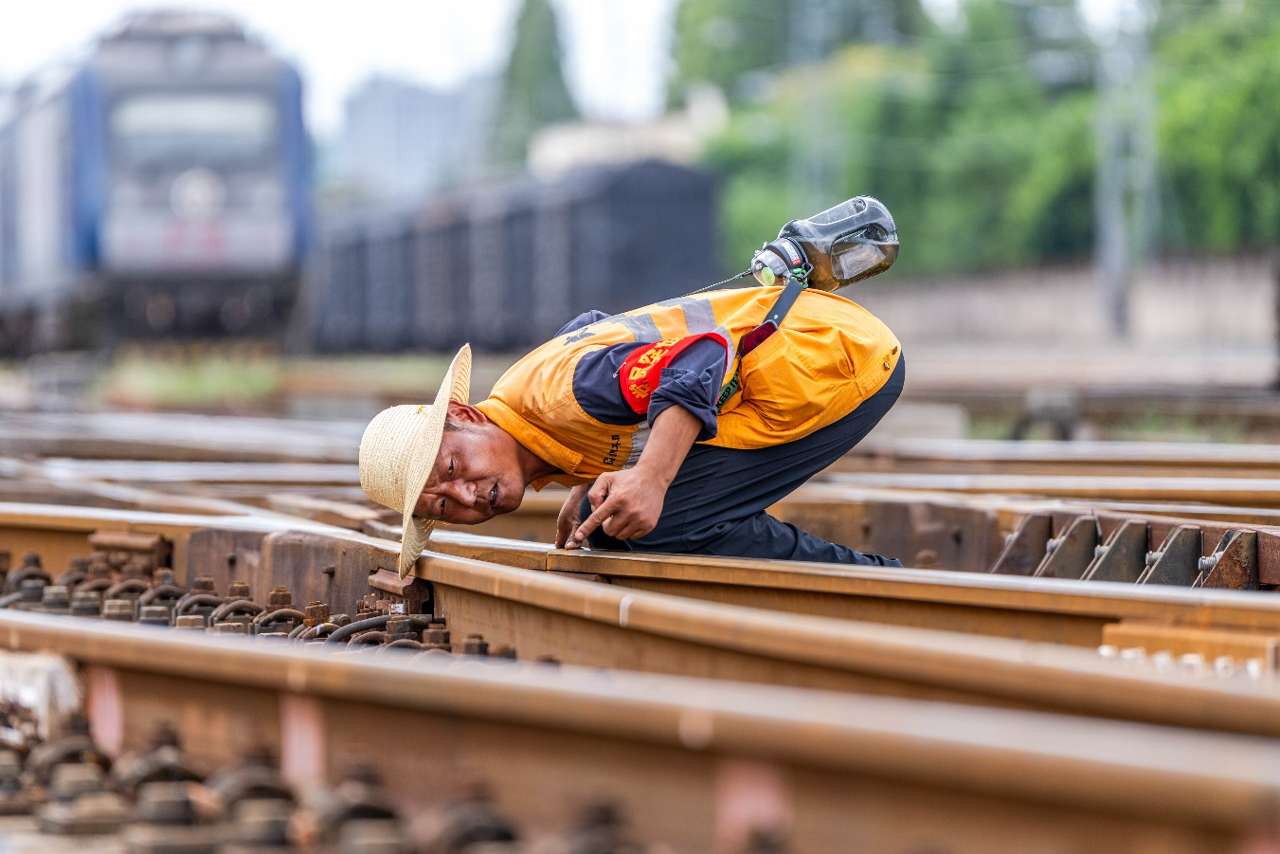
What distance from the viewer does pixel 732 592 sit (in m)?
4.59

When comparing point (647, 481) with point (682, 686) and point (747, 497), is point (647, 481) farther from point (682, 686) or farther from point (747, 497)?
point (682, 686)

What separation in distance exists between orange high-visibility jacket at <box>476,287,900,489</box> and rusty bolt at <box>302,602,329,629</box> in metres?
0.63

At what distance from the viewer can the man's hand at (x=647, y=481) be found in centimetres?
452

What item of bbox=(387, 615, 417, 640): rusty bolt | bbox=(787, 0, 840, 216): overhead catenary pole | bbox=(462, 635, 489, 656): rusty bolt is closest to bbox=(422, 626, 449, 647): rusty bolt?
bbox=(387, 615, 417, 640): rusty bolt

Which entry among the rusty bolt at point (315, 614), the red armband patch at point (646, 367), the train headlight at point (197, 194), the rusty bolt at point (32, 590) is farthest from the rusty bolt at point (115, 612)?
the train headlight at point (197, 194)

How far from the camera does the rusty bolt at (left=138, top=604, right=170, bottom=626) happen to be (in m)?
4.61

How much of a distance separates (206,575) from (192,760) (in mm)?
2415

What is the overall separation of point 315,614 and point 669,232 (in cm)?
2510

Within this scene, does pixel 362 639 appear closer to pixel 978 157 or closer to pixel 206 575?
pixel 206 575

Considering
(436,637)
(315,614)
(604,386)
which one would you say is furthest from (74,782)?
(604,386)

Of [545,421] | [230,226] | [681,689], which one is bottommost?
[681,689]

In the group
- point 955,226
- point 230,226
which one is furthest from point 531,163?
point 230,226

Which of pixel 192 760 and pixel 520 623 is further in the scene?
pixel 520 623

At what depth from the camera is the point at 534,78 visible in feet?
352
